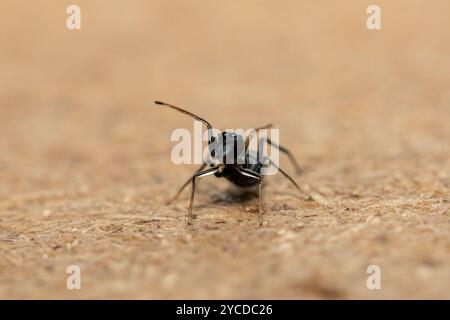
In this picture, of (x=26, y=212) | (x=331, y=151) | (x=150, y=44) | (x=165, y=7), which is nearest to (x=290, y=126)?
(x=331, y=151)

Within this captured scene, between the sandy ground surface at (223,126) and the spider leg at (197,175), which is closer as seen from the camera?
the sandy ground surface at (223,126)

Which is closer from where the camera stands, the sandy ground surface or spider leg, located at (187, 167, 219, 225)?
the sandy ground surface

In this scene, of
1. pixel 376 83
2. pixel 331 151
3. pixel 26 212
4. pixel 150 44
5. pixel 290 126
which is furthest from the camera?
pixel 150 44

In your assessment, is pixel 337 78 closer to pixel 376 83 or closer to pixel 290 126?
pixel 376 83

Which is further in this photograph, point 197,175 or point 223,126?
point 223,126

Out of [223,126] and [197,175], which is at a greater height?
[223,126]

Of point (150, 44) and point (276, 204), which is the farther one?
point (150, 44)
